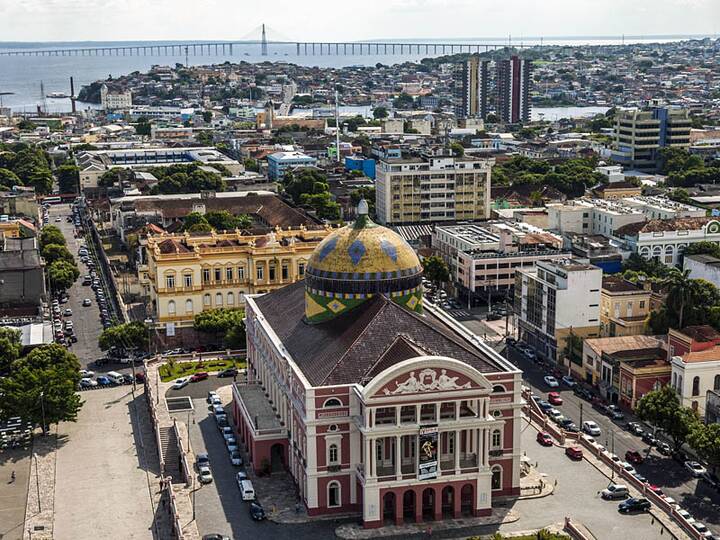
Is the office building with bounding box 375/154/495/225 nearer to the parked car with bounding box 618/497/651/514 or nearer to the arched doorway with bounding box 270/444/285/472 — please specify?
the arched doorway with bounding box 270/444/285/472

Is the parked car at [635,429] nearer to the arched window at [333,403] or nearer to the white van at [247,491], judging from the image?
the arched window at [333,403]

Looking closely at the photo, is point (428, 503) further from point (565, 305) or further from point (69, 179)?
point (69, 179)

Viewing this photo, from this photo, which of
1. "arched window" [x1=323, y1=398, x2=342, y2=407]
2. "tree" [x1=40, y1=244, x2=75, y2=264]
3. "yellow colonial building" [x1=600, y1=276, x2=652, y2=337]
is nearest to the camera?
"arched window" [x1=323, y1=398, x2=342, y2=407]

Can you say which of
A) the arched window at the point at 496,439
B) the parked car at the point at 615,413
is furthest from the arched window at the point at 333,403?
the parked car at the point at 615,413

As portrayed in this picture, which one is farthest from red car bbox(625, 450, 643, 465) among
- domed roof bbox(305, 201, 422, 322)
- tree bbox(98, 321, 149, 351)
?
tree bbox(98, 321, 149, 351)

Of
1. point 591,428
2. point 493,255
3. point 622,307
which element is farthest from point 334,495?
point 493,255

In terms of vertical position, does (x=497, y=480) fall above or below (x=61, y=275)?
below
